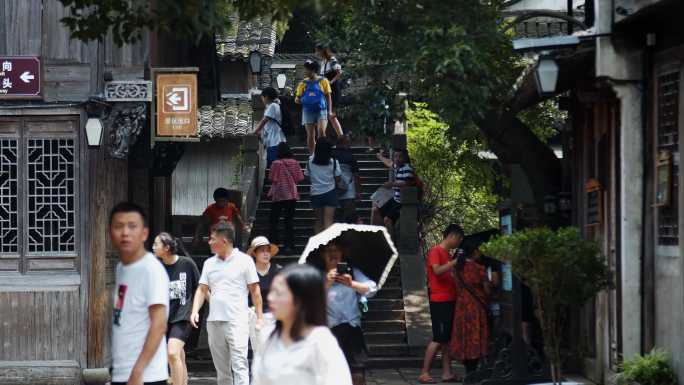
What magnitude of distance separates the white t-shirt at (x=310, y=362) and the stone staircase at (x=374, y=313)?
12.7 m

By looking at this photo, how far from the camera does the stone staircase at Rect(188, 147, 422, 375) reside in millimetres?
19844

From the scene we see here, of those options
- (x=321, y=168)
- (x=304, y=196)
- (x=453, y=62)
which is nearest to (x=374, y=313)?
(x=321, y=168)

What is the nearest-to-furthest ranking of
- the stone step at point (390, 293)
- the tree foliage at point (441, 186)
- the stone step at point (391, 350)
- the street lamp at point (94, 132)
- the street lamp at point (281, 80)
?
the street lamp at point (94, 132)
the stone step at point (391, 350)
the stone step at point (390, 293)
the tree foliage at point (441, 186)
the street lamp at point (281, 80)

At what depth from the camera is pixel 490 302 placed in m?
18.1

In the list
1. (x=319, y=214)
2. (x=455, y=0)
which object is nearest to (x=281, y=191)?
(x=319, y=214)

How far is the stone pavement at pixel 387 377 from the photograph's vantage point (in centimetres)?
1792

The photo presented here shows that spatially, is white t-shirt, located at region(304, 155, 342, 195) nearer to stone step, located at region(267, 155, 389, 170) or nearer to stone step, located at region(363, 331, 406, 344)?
stone step, located at region(363, 331, 406, 344)

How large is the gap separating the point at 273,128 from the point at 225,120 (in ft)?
26.4

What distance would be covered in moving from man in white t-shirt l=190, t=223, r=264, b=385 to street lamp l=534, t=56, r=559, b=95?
366 centimetres

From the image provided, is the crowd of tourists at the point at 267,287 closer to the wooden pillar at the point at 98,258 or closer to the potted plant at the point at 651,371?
the wooden pillar at the point at 98,258

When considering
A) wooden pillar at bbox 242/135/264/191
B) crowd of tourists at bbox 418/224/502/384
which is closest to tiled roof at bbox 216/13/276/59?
wooden pillar at bbox 242/135/264/191

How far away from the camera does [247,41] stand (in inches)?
1388

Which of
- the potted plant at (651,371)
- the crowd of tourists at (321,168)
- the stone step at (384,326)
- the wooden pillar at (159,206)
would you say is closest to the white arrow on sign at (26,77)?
the crowd of tourists at (321,168)

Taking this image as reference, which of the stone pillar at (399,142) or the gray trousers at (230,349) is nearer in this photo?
the gray trousers at (230,349)
